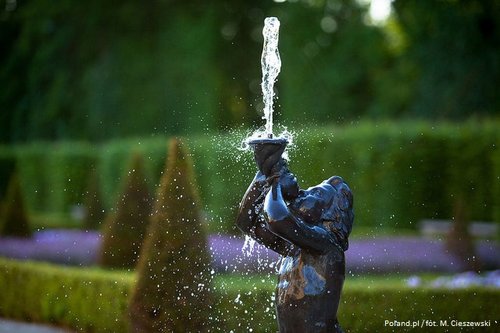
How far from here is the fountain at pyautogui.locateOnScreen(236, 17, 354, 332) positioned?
3.60 meters

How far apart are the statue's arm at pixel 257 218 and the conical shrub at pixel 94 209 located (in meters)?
12.9

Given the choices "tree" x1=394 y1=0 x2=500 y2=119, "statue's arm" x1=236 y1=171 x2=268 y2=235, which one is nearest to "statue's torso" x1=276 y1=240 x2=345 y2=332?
"statue's arm" x1=236 y1=171 x2=268 y2=235

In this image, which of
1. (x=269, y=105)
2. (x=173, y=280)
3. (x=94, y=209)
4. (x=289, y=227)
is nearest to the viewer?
(x=289, y=227)

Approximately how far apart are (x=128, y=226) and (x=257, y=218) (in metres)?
7.43

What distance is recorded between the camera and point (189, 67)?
2581 cm

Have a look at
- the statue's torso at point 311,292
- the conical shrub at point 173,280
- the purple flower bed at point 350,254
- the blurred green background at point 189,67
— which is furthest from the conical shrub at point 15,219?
the statue's torso at point 311,292

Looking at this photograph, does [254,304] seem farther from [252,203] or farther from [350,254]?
[252,203]

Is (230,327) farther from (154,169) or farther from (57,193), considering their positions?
(57,193)

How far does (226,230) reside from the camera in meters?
14.8

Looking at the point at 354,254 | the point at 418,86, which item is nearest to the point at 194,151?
the point at 354,254

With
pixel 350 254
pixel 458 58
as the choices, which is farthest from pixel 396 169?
pixel 458 58

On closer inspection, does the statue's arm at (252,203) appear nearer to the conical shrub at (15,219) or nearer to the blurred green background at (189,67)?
the conical shrub at (15,219)

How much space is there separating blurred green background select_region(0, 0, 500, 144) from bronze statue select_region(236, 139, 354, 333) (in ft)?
67.9

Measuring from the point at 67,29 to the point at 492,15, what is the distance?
521 inches
